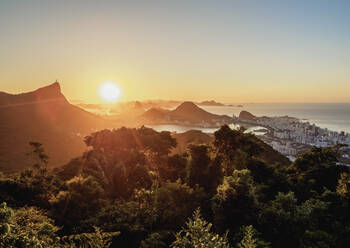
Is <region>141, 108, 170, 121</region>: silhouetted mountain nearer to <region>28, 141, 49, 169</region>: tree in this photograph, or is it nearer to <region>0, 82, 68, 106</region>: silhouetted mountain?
<region>0, 82, 68, 106</region>: silhouetted mountain

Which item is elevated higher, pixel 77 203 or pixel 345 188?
pixel 345 188

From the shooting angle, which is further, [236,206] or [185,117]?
[185,117]

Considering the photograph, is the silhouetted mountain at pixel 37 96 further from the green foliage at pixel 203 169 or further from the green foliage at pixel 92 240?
the green foliage at pixel 92 240

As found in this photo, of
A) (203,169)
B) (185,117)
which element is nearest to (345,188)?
(203,169)

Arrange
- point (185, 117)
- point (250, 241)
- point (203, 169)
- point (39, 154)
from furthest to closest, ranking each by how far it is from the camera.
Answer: point (185, 117), point (39, 154), point (203, 169), point (250, 241)

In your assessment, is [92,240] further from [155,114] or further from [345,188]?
[155,114]

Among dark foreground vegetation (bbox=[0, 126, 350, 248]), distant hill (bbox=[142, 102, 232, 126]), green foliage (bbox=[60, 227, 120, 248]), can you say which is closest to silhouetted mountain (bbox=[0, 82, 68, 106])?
distant hill (bbox=[142, 102, 232, 126])
